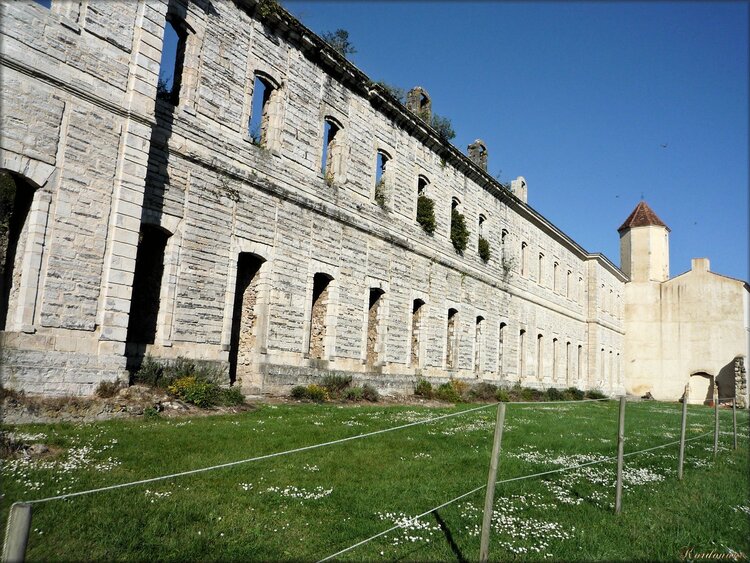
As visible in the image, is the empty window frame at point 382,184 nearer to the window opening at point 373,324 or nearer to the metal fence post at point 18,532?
the window opening at point 373,324

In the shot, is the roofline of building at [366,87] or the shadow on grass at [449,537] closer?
the shadow on grass at [449,537]

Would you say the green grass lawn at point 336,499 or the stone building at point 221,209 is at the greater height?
the stone building at point 221,209

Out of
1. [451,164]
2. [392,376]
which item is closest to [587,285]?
[451,164]

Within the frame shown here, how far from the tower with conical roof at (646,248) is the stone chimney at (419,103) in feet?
101

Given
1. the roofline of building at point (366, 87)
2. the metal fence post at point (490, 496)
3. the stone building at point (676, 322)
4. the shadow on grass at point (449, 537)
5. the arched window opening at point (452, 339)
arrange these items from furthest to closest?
the stone building at point (676, 322)
the arched window opening at point (452, 339)
the roofline of building at point (366, 87)
the shadow on grass at point (449, 537)
the metal fence post at point (490, 496)

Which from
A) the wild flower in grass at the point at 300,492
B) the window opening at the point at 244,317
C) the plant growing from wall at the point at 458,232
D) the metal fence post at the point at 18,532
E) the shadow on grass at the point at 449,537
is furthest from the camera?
the plant growing from wall at the point at 458,232

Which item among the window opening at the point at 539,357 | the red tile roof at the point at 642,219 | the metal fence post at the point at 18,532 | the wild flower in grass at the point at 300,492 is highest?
the red tile roof at the point at 642,219

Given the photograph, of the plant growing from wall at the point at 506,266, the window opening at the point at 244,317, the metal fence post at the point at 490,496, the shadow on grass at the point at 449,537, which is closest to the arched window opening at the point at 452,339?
the plant growing from wall at the point at 506,266

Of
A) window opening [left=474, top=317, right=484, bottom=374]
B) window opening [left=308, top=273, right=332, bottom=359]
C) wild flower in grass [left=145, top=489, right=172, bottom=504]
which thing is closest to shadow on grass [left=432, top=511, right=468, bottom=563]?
wild flower in grass [left=145, top=489, right=172, bottom=504]

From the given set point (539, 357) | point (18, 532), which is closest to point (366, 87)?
point (18, 532)

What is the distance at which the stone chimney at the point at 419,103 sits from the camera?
22391 millimetres

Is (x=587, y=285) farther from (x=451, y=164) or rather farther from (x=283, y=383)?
(x=283, y=383)

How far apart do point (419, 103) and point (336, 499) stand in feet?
62.9

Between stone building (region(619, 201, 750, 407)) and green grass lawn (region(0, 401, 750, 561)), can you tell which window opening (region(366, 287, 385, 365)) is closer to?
green grass lawn (region(0, 401, 750, 561))
